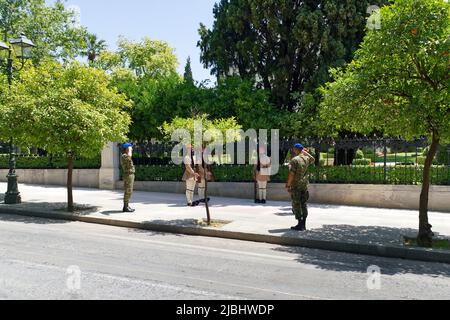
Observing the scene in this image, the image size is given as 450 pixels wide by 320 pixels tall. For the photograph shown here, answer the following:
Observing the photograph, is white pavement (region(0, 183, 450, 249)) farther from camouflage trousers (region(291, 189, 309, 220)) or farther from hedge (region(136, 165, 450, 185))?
hedge (region(136, 165, 450, 185))

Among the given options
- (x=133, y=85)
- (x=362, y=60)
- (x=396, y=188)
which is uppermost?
(x=133, y=85)

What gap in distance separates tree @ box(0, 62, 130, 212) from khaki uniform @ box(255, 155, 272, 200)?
4.59 m

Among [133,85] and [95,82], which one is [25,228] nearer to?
[95,82]

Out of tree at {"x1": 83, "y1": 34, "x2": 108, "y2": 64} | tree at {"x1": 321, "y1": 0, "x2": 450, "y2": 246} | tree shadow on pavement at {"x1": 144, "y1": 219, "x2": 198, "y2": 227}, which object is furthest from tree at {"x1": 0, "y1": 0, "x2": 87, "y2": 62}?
tree at {"x1": 321, "y1": 0, "x2": 450, "y2": 246}

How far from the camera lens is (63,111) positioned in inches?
444

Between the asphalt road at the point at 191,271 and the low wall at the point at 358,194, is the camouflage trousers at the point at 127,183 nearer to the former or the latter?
the asphalt road at the point at 191,271

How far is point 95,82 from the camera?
12219 mm

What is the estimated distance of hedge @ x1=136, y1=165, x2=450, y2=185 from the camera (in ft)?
44.5

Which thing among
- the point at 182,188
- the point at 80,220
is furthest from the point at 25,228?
the point at 182,188

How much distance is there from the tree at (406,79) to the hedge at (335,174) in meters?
4.97

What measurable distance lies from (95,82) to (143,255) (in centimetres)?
630

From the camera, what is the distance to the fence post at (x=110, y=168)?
1789 cm

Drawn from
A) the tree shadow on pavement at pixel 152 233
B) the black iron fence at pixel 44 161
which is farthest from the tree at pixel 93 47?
the tree shadow on pavement at pixel 152 233

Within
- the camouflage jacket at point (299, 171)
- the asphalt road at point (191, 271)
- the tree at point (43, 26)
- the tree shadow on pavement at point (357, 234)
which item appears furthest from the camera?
the tree at point (43, 26)
